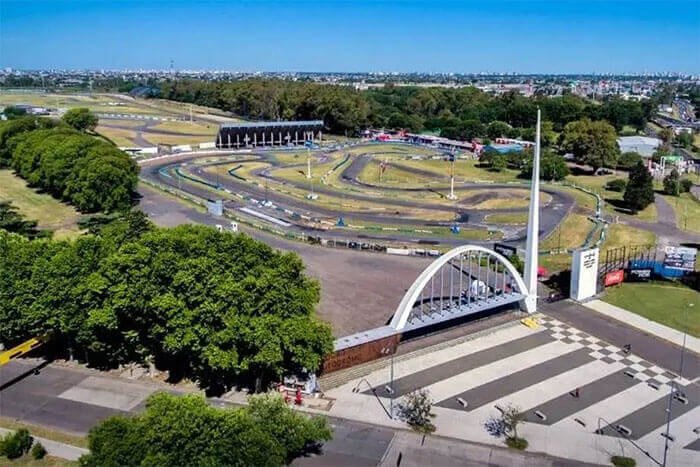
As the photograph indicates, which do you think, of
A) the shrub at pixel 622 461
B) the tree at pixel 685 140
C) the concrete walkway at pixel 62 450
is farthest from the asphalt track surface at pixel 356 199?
the tree at pixel 685 140

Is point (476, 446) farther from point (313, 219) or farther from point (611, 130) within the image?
point (611, 130)

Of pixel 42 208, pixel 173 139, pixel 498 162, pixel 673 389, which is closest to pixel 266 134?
pixel 173 139

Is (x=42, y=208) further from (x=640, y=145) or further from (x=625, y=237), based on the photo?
(x=640, y=145)

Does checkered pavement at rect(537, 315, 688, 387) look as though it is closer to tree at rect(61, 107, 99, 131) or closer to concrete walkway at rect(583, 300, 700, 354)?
concrete walkway at rect(583, 300, 700, 354)

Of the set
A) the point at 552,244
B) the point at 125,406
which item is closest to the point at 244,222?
the point at 552,244

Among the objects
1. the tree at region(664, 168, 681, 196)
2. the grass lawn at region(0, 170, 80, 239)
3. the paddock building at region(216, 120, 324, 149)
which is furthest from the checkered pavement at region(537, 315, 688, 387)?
the paddock building at region(216, 120, 324, 149)

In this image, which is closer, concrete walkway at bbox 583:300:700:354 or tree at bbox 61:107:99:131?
concrete walkway at bbox 583:300:700:354
